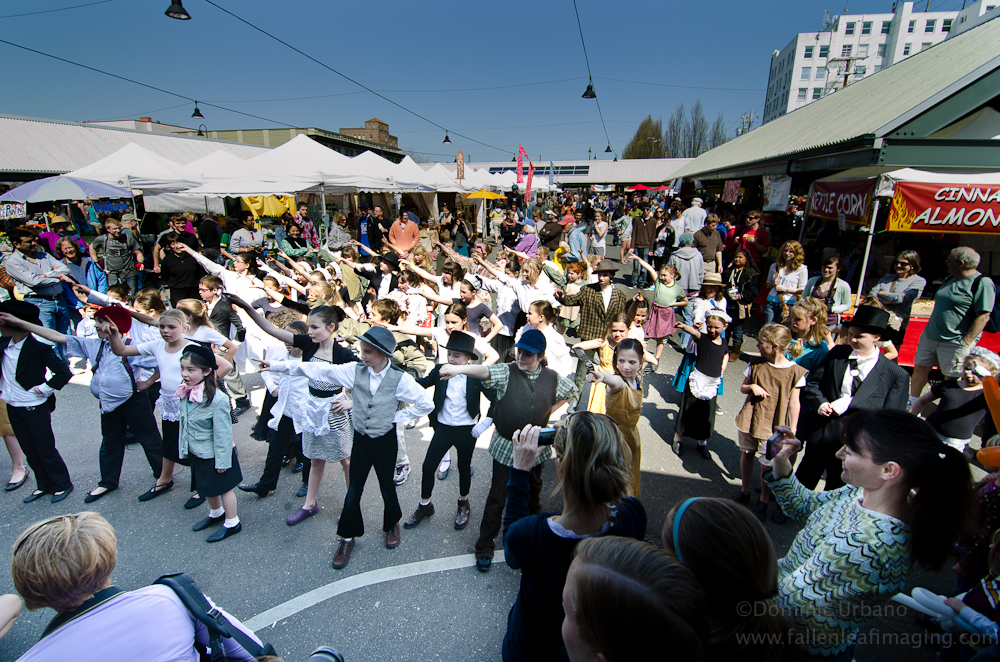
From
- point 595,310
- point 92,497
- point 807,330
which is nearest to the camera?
point 92,497

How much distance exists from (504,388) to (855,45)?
9914 cm

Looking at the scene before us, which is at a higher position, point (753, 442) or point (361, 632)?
point (753, 442)

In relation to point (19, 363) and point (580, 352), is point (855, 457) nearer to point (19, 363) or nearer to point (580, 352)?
point (580, 352)

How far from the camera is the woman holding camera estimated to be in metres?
1.79

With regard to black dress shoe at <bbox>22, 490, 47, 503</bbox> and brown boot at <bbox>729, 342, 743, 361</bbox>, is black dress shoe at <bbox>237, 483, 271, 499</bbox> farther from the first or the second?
brown boot at <bbox>729, 342, 743, 361</bbox>

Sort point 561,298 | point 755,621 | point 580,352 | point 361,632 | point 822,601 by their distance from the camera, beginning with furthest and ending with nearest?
point 561,298, point 580,352, point 361,632, point 822,601, point 755,621

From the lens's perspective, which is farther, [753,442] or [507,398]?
[753,442]

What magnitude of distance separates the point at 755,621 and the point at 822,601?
86 cm

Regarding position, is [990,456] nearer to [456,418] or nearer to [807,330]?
[807,330]

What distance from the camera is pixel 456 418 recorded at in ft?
11.7

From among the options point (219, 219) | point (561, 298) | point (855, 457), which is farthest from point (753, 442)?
point (219, 219)

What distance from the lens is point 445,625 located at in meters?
2.85

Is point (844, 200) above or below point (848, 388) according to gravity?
above

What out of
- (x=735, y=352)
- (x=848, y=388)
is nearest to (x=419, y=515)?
(x=848, y=388)
